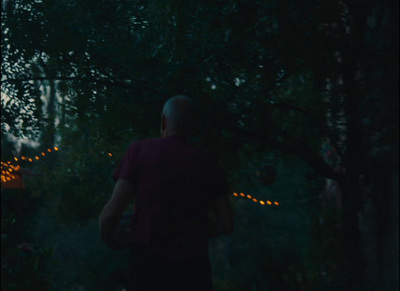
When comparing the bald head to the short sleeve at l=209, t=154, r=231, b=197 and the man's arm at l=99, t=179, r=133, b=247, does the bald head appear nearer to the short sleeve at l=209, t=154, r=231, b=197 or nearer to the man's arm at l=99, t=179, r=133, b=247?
the short sleeve at l=209, t=154, r=231, b=197

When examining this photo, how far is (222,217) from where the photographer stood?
427 centimetres

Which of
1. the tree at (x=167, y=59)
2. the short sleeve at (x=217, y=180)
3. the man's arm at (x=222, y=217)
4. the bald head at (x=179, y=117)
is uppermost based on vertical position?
the tree at (x=167, y=59)

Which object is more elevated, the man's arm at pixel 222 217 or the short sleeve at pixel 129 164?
the short sleeve at pixel 129 164

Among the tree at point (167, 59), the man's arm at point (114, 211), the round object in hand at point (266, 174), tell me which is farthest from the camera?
the round object in hand at point (266, 174)

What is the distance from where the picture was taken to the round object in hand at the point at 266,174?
1534 centimetres

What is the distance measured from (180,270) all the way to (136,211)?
372 mm

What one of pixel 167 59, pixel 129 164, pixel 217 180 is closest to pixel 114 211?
pixel 129 164

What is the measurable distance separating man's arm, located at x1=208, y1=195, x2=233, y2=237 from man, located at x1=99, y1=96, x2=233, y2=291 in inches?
3.6

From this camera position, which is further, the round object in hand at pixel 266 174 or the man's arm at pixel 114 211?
the round object in hand at pixel 266 174

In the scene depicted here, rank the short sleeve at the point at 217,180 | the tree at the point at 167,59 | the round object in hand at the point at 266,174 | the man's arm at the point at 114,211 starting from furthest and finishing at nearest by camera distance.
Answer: the round object in hand at the point at 266,174 → the tree at the point at 167,59 → the short sleeve at the point at 217,180 → the man's arm at the point at 114,211

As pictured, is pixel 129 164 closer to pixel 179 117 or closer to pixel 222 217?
pixel 179 117

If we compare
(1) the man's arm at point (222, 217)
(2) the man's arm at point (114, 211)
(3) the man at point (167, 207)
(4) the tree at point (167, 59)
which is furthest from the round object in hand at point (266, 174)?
(2) the man's arm at point (114, 211)

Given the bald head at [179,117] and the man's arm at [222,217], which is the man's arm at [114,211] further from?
the man's arm at [222,217]

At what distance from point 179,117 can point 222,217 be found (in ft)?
1.88
